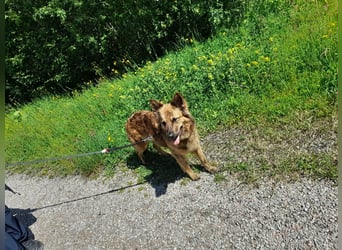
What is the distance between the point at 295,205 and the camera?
3527 millimetres

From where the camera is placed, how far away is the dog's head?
13.3ft

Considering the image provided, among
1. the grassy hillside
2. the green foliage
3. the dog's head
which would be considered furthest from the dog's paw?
the green foliage

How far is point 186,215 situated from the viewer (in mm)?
3990

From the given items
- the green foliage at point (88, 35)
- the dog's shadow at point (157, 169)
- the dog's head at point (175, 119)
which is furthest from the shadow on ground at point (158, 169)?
the green foliage at point (88, 35)

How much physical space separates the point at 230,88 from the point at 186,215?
2.55 metres

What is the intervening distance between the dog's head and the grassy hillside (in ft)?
3.64

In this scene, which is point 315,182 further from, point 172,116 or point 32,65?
point 32,65

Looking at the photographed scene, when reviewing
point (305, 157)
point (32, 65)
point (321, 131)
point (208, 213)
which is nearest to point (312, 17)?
point (321, 131)

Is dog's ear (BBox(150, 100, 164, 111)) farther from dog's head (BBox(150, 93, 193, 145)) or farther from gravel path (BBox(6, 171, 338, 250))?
gravel path (BBox(6, 171, 338, 250))

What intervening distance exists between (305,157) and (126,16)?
7.99m

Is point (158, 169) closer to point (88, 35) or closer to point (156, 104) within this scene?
point (156, 104)

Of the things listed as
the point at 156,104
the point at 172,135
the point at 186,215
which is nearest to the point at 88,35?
the point at 156,104

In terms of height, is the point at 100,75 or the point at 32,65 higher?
the point at 32,65

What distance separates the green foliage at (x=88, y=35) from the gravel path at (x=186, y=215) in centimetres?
508
